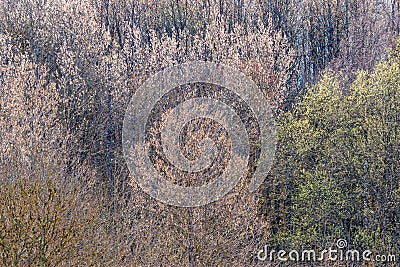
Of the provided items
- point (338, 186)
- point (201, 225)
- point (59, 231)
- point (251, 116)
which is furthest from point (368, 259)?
point (59, 231)

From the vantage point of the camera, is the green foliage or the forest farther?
the green foliage

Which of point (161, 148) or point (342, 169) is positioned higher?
Result: point (161, 148)

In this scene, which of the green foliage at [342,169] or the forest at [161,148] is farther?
the green foliage at [342,169]

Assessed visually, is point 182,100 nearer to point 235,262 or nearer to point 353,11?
point 235,262

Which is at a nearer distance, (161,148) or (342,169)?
(161,148)
